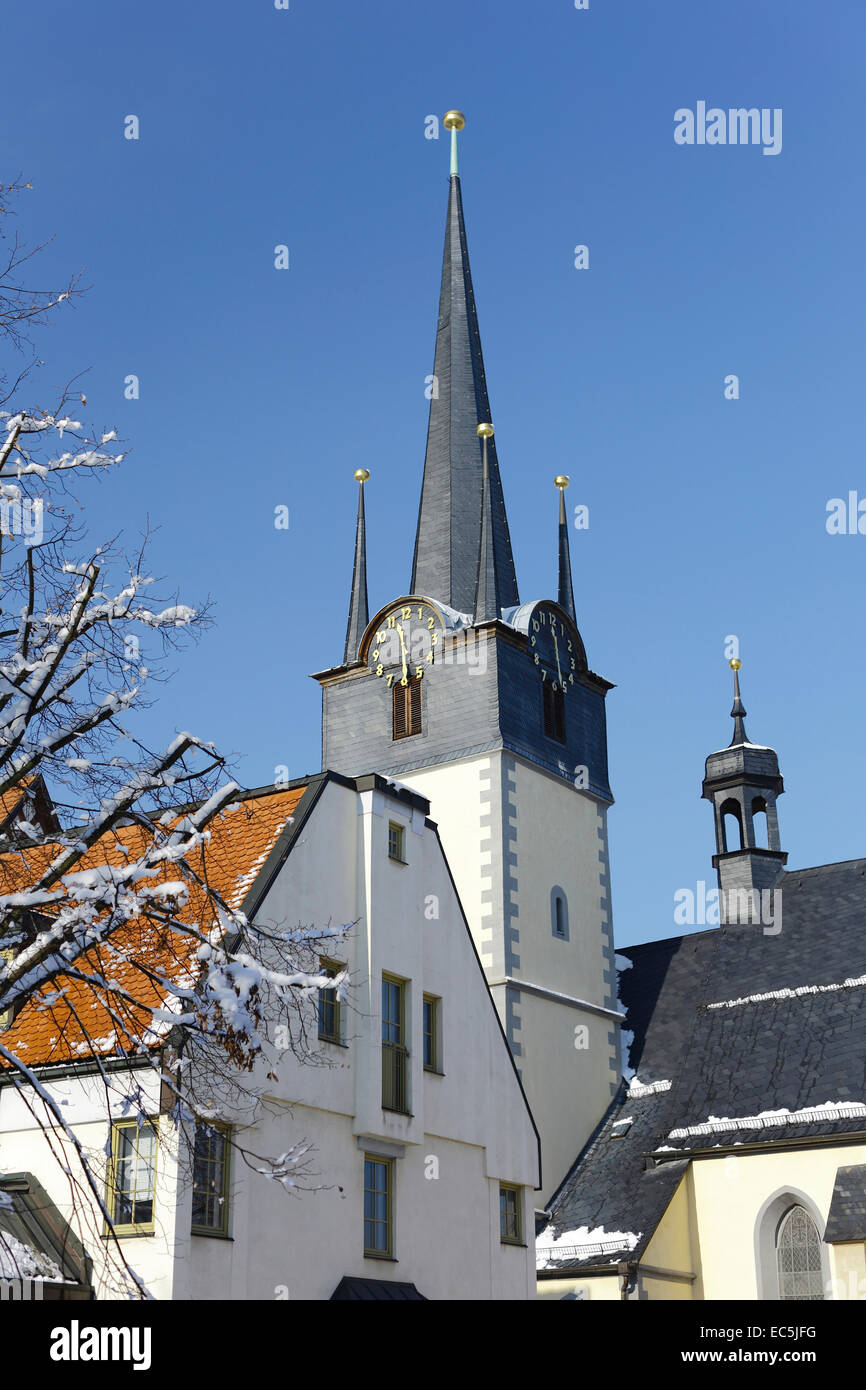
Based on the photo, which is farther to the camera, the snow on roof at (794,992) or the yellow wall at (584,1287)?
the snow on roof at (794,992)

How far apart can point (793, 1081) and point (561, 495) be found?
15.8 metres

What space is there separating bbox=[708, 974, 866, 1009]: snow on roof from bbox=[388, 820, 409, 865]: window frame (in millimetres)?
12625

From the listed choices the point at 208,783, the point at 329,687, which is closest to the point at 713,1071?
the point at 329,687

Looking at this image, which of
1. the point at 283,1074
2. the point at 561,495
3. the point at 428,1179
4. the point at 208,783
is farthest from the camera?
the point at 561,495

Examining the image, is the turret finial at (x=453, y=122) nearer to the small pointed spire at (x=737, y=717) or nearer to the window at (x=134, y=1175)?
the small pointed spire at (x=737, y=717)

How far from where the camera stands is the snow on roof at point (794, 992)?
30.1 metres

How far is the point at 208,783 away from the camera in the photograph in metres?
10.6

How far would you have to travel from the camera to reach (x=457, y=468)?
38.1 m

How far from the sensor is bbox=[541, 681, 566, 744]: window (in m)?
34.2

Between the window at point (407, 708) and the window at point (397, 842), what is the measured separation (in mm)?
12974

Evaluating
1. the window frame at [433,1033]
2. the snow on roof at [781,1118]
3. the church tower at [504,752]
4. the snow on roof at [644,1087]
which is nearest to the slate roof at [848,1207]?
the snow on roof at [781,1118]

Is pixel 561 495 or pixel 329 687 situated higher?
pixel 561 495

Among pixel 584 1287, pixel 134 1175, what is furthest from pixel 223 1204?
pixel 584 1287

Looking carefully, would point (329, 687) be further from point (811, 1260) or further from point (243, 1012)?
point (243, 1012)
